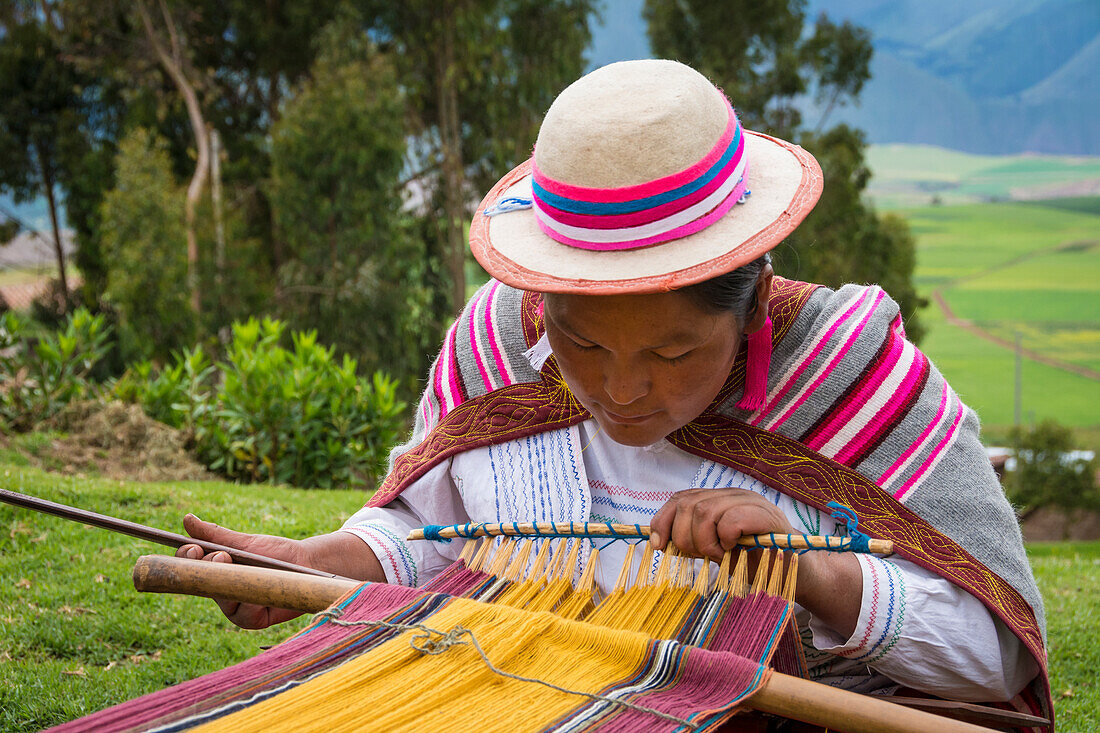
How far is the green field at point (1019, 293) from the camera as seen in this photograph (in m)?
55.3

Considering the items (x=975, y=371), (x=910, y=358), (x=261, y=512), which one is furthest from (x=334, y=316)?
(x=975, y=371)

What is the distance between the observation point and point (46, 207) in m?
24.3

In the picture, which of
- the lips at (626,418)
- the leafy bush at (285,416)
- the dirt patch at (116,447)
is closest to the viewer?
the lips at (626,418)

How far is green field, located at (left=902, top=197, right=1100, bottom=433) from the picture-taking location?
55.3 meters

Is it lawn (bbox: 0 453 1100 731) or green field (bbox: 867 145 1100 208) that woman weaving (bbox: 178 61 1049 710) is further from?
green field (bbox: 867 145 1100 208)

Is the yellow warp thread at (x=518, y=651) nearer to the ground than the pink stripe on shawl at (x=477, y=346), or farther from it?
nearer to the ground

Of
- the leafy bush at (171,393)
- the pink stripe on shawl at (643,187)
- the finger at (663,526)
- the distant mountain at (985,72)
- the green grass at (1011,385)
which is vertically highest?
the pink stripe on shawl at (643,187)

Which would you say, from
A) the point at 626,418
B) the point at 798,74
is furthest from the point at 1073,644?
the point at 798,74

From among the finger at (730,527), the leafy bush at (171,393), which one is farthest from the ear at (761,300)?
the leafy bush at (171,393)

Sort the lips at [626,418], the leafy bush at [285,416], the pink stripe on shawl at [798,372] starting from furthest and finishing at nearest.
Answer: the leafy bush at [285,416], the pink stripe on shawl at [798,372], the lips at [626,418]

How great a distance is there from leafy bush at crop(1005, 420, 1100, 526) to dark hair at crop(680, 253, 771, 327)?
3049 centimetres

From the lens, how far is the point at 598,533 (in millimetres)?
1805

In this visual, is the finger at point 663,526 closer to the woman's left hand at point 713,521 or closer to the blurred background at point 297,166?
the woman's left hand at point 713,521

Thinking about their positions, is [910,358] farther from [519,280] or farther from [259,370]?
[259,370]
